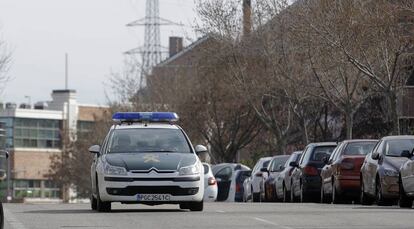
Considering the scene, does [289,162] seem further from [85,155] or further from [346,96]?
[85,155]

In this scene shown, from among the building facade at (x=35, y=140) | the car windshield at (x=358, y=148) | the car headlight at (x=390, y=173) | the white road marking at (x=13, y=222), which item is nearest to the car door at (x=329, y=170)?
the car windshield at (x=358, y=148)

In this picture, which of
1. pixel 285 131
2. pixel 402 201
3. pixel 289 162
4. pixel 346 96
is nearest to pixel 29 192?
pixel 285 131

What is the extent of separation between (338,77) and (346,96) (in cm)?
75

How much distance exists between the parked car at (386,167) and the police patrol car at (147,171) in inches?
195

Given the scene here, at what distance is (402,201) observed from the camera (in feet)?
90.2

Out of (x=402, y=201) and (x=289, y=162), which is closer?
(x=402, y=201)

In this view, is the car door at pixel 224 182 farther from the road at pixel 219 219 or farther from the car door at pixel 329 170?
the road at pixel 219 219

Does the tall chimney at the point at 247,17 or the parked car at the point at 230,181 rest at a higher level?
the tall chimney at the point at 247,17

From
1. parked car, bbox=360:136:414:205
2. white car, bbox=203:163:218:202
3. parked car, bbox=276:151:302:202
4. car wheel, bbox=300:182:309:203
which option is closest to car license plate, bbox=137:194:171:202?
parked car, bbox=360:136:414:205

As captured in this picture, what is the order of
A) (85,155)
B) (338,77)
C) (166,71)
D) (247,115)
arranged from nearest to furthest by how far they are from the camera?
(338,77), (247,115), (166,71), (85,155)

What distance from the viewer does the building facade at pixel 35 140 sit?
380ft

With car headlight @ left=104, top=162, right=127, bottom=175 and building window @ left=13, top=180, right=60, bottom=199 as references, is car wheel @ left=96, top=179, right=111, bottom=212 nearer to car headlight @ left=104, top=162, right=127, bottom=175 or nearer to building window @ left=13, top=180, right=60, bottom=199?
car headlight @ left=104, top=162, right=127, bottom=175

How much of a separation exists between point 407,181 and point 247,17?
84.8ft

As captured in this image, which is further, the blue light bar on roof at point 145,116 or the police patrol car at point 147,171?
the blue light bar on roof at point 145,116
